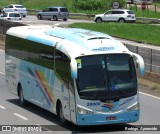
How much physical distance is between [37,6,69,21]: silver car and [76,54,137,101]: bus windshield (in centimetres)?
5786

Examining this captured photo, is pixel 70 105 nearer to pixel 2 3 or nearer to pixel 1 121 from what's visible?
pixel 1 121

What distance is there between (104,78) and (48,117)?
139 inches

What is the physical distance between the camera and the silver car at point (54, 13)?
247 ft

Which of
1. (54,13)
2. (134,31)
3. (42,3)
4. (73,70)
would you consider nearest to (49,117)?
(73,70)

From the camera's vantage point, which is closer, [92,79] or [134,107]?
[92,79]

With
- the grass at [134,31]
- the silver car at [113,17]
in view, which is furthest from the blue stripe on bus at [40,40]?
the silver car at [113,17]

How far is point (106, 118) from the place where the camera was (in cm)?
1731

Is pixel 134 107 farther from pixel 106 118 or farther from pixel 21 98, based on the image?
pixel 21 98

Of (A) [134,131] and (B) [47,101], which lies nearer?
(A) [134,131]

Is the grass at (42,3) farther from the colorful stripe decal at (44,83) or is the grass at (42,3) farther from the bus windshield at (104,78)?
the bus windshield at (104,78)

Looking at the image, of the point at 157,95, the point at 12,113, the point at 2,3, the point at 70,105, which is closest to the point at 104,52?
the point at 70,105

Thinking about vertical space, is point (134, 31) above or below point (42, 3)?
above

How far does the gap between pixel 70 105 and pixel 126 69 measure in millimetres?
1900

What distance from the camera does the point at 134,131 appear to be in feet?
57.4
